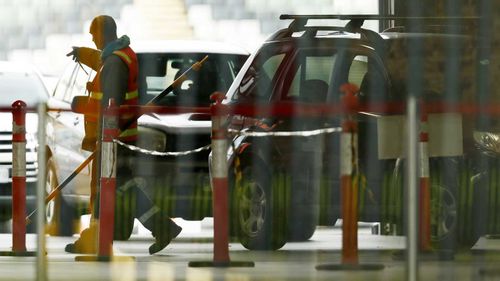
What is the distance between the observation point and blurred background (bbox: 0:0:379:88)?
15.1 m

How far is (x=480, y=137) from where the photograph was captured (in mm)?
14398

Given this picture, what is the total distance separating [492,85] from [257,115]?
5.79 ft

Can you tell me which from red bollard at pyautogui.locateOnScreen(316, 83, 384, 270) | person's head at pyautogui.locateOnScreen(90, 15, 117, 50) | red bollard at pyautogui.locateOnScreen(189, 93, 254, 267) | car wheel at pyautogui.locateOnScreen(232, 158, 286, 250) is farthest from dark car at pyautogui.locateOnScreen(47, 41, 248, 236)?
red bollard at pyautogui.locateOnScreen(316, 83, 384, 270)

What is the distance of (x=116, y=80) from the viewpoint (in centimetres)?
1483

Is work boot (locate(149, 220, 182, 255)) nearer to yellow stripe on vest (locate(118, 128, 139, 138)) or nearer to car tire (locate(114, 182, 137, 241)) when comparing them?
car tire (locate(114, 182, 137, 241))

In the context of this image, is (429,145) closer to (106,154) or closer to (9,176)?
(106,154)

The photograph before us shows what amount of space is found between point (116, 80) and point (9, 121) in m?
2.95

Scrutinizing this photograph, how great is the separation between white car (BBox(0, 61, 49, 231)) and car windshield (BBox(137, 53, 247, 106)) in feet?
4.17

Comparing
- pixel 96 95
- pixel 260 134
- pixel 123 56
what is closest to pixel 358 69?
pixel 260 134

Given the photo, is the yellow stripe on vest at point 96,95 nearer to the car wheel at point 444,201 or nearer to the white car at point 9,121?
the white car at point 9,121

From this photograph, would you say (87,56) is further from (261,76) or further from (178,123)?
(261,76)

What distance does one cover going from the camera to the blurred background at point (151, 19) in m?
15.1

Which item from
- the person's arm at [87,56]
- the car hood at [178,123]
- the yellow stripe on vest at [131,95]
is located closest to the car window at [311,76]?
the car hood at [178,123]

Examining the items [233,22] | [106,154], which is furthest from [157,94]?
[106,154]
